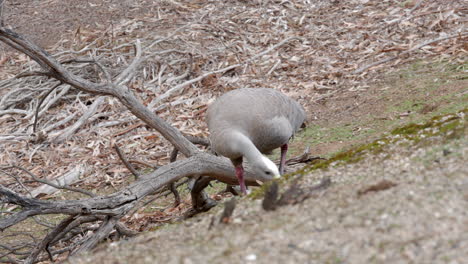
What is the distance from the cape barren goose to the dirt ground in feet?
3.48

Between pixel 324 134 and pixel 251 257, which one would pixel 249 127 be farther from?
pixel 251 257

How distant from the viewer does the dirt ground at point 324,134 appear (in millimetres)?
2898

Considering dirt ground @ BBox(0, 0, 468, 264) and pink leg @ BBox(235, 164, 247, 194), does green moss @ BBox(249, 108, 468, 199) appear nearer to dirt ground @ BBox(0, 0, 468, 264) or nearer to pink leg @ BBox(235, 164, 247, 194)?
dirt ground @ BBox(0, 0, 468, 264)

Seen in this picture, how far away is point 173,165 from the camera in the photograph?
18.5ft

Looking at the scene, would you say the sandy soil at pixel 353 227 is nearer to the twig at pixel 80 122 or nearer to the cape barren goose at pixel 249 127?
the cape barren goose at pixel 249 127

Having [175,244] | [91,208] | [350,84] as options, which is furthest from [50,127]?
[175,244]

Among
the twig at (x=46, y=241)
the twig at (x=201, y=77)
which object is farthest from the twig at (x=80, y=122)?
the twig at (x=46, y=241)

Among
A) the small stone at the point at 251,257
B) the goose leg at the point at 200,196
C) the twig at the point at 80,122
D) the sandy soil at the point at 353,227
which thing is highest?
the small stone at the point at 251,257

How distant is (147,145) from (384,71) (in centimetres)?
386

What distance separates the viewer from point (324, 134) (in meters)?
8.25

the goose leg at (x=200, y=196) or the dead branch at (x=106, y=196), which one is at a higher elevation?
the dead branch at (x=106, y=196)

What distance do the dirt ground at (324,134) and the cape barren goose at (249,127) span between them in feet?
3.48

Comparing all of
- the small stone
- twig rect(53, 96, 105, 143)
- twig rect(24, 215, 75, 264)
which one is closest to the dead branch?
twig rect(24, 215, 75, 264)

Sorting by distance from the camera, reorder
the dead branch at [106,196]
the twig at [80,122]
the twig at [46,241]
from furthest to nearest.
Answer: the twig at [80,122] < the twig at [46,241] < the dead branch at [106,196]
